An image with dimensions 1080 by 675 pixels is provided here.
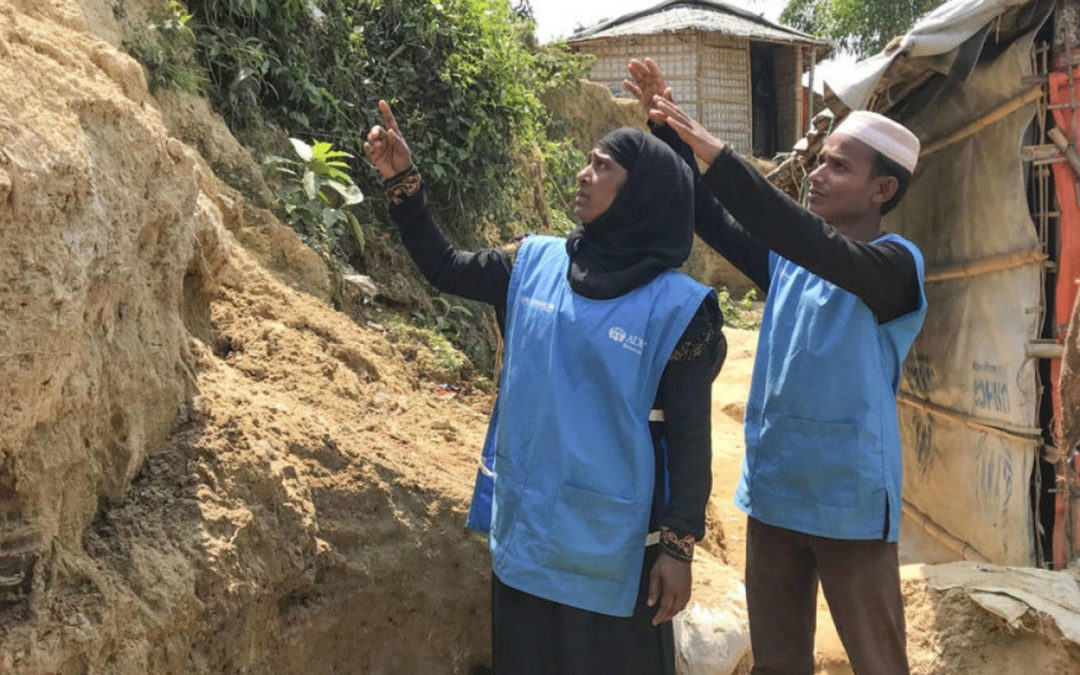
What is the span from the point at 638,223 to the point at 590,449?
56 cm

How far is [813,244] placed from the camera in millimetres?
2086

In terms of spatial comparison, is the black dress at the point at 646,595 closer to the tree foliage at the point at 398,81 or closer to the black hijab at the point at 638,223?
the black hijab at the point at 638,223

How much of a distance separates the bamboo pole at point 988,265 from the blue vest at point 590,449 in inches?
85.1

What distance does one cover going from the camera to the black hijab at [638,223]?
2.21m

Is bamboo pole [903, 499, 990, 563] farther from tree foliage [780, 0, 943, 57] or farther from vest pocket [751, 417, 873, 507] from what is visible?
tree foliage [780, 0, 943, 57]

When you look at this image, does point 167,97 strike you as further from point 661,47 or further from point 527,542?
point 661,47

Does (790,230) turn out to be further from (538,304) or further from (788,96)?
(788,96)

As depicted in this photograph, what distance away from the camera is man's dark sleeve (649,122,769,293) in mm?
2721

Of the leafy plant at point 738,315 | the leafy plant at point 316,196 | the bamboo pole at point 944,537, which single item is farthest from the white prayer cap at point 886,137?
the leafy plant at point 738,315

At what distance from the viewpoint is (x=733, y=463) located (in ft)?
23.4

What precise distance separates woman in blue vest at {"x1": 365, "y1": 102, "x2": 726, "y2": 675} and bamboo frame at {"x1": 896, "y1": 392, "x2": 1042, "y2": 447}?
1.99 m

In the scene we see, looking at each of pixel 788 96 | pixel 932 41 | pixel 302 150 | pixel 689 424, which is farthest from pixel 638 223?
pixel 788 96

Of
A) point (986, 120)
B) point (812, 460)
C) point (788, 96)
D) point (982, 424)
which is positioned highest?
point (788, 96)

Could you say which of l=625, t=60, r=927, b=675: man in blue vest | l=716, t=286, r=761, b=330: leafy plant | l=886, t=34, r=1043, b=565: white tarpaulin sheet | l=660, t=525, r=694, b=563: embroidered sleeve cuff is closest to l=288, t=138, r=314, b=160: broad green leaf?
l=625, t=60, r=927, b=675: man in blue vest
